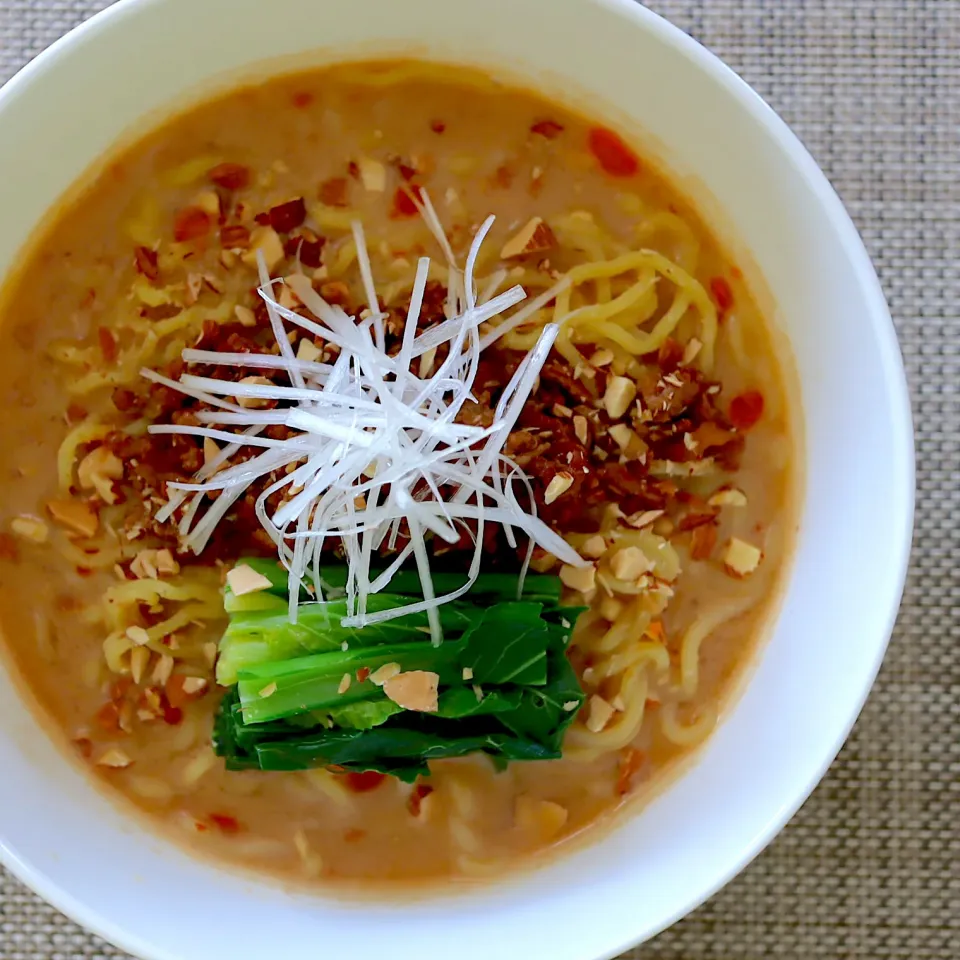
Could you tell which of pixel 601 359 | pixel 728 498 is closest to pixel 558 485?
pixel 601 359

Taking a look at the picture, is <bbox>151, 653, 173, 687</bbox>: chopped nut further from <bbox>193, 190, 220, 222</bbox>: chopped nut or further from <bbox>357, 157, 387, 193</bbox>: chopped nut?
<bbox>357, 157, 387, 193</bbox>: chopped nut

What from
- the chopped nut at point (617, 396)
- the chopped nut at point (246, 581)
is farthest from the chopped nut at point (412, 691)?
the chopped nut at point (617, 396)

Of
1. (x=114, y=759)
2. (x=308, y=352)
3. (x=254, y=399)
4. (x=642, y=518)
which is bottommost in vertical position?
(x=114, y=759)

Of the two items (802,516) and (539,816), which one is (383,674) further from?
(802,516)

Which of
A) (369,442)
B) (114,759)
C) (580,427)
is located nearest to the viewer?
(369,442)

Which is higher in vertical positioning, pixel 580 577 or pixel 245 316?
pixel 245 316

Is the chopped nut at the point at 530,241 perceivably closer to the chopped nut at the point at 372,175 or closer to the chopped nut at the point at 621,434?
the chopped nut at the point at 372,175
